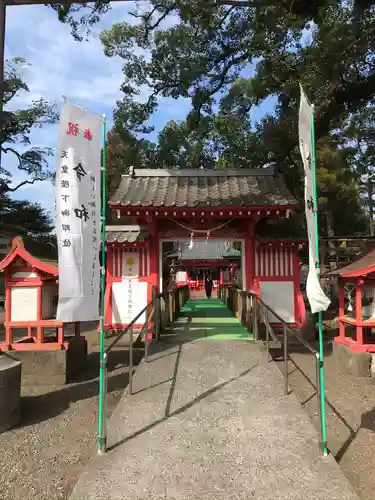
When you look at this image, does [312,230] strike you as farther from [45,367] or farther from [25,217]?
[25,217]

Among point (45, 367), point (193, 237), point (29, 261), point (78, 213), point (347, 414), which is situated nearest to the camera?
point (78, 213)

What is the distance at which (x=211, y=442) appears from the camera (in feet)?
14.3

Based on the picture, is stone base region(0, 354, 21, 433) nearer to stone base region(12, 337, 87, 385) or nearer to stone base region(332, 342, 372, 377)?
stone base region(12, 337, 87, 385)

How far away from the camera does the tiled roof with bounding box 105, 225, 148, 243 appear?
9.99 meters

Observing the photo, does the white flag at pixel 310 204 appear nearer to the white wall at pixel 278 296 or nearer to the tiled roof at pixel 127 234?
the white wall at pixel 278 296

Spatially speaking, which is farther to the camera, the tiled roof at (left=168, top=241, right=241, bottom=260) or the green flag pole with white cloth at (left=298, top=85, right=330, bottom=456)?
the tiled roof at (left=168, top=241, right=241, bottom=260)

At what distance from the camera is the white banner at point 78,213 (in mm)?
4535

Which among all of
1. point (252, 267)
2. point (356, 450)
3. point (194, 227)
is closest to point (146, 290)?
point (194, 227)

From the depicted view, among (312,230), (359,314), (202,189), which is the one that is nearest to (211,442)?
(312,230)

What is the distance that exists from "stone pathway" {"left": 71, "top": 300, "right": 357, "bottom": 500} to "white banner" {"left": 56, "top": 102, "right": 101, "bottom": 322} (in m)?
1.49

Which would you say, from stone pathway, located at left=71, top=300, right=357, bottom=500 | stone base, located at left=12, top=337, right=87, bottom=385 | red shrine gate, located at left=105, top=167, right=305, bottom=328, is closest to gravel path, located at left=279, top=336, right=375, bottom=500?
stone pathway, located at left=71, top=300, right=357, bottom=500

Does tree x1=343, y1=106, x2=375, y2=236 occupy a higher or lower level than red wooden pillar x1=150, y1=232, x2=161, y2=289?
higher

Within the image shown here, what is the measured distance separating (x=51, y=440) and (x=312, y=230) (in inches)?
159

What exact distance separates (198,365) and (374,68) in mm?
9473
